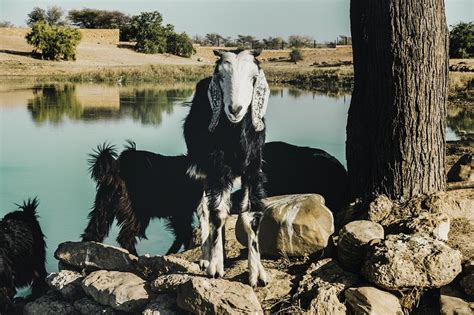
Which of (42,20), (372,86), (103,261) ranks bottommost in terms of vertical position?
(103,261)

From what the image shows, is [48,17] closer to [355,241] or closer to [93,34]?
[93,34]

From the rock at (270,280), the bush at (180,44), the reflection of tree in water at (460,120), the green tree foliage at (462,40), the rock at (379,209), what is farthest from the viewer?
the green tree foliage at (462,40)

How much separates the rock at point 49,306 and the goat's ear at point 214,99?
2.38 metres

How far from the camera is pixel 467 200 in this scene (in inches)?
262

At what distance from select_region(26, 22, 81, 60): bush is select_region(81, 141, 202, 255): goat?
71.1ft

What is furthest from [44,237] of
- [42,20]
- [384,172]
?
[42,20]

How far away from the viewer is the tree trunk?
21.4ft

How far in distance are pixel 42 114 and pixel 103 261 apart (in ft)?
27.2

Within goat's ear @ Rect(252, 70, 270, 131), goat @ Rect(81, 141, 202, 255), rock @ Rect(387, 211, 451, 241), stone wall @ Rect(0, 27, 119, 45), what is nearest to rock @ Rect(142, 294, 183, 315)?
goat @ Rect(81, 141, 202, 255)

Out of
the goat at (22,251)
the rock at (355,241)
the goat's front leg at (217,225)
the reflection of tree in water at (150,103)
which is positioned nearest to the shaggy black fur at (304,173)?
the goat's front leg at (217,225)

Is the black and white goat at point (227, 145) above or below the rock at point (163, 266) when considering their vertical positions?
above

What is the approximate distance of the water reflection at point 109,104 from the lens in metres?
10.6

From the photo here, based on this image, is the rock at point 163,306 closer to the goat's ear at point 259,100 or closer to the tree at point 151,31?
the goat's ear at point 259,100

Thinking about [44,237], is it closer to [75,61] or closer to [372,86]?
[372,86]
